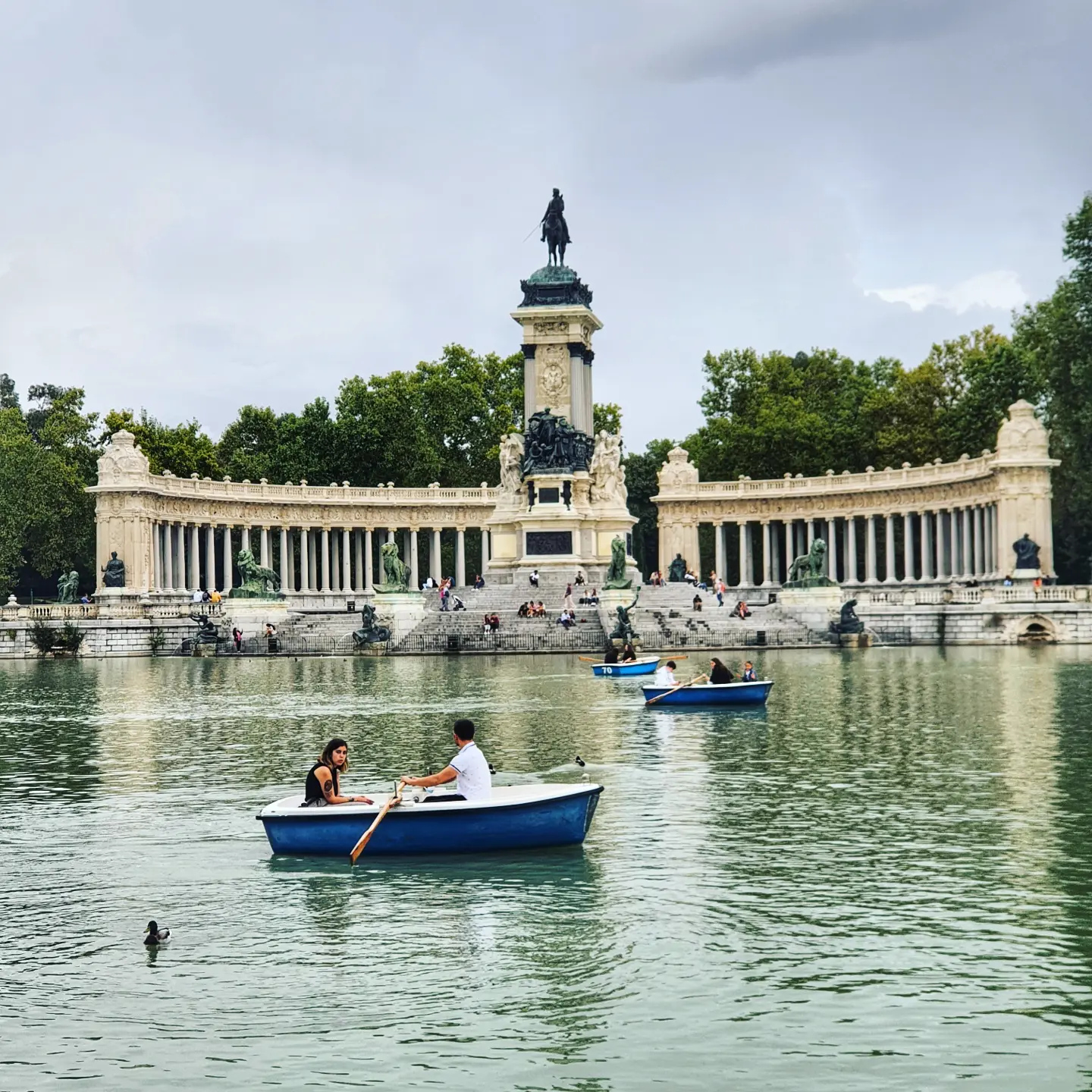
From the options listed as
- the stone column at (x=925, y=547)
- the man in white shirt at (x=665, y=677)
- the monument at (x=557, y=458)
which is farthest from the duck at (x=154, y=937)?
the stone column at (x=925, y=547)

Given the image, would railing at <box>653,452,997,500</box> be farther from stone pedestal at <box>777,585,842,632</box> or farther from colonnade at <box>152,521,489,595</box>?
stone pedestal at <box>777,585,842,632</box>

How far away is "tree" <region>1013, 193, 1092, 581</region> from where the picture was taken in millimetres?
73562

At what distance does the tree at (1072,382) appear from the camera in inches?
2896

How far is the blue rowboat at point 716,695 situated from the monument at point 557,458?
135 feet

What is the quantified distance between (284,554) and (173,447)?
38.3 feet

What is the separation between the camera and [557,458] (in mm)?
78125

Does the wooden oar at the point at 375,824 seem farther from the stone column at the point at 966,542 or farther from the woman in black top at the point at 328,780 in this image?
the stone column at the point at 966,542

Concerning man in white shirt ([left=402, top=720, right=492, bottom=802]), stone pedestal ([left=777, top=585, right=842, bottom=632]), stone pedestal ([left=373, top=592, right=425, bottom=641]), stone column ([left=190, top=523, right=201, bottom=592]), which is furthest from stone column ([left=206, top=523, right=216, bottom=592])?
man in white shirt ([left=402, top=720, right=492, bottom=802])

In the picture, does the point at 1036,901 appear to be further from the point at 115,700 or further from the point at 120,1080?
the point at 115,700

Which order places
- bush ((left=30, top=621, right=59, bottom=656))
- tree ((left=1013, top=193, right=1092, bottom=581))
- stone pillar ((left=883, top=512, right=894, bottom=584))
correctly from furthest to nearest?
stone pillar ((left=883, top=512, right=894, bottom=584)), tree ((left=1013, top=193, right=1092, bottom=581)), bush ((left=30, top=621, right=59, bottom=656))

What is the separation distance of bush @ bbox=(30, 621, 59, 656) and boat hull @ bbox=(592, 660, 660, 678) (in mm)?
29344

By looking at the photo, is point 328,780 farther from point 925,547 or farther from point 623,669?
point 925,547

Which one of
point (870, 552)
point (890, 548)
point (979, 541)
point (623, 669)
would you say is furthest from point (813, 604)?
point (870, 552)

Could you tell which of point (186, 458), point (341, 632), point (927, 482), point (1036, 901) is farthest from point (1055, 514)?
point (1036, 901)
